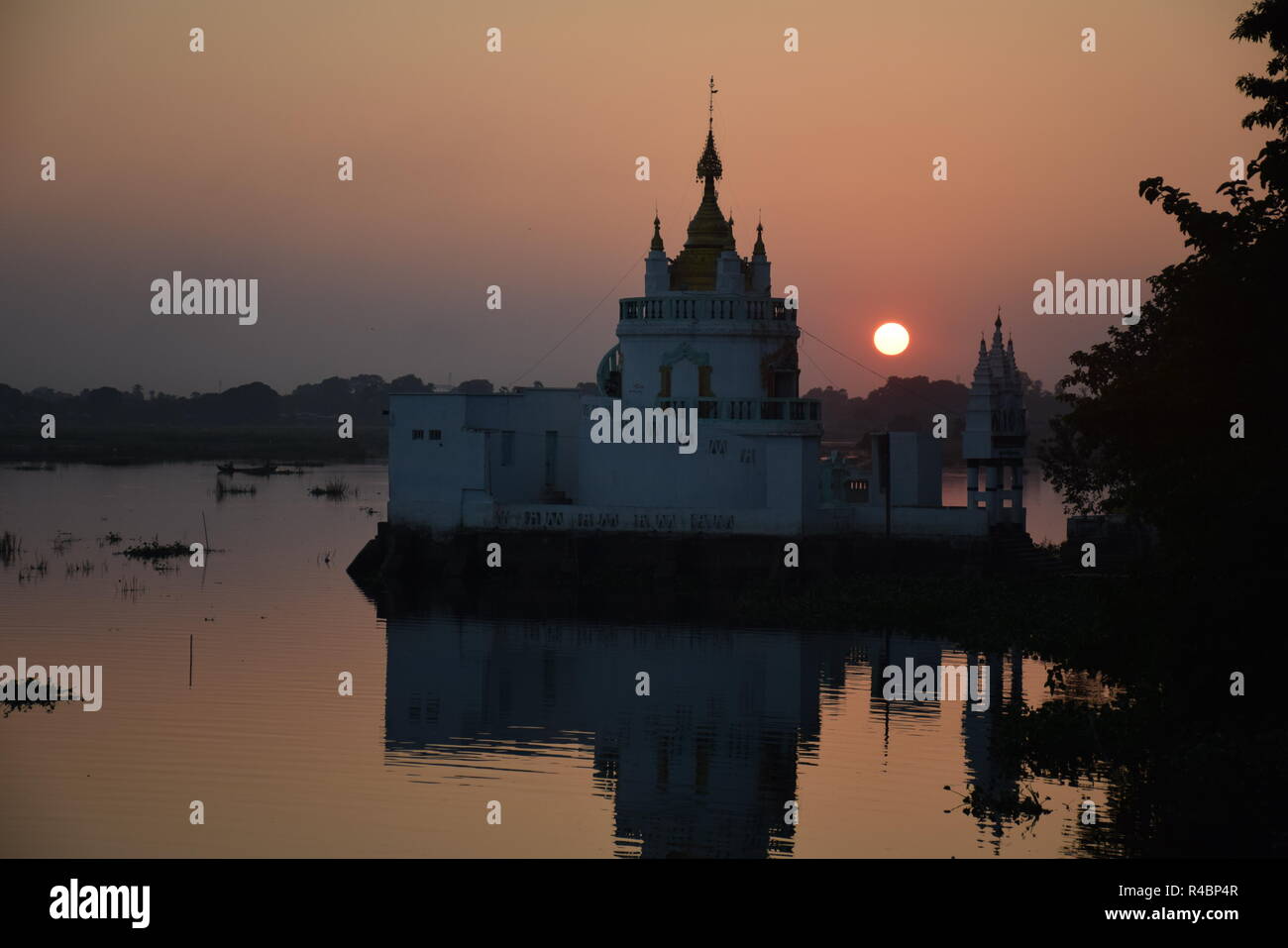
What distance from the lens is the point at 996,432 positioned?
5425cm

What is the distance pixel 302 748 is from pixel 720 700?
358 inches

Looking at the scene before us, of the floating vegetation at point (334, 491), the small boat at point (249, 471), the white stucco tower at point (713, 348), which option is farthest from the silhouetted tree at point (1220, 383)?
the small boat at point (249, 471)

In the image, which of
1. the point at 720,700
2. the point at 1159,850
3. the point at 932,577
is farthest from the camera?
the point at 932,577

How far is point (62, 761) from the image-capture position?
→ 32031mm

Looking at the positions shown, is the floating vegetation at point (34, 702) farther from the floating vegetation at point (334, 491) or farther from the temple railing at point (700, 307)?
the floating vegetation at point (334, 491)

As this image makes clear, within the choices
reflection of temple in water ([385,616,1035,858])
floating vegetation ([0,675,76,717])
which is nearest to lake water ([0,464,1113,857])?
reflection of temple in water ([385,616,1035,858])

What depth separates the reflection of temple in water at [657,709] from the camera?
98.1 feet

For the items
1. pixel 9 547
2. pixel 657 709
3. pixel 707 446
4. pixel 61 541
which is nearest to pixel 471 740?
pixel 657 709

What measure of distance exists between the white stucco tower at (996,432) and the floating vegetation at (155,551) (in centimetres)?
2775

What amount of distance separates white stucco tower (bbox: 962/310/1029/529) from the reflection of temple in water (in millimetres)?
10322

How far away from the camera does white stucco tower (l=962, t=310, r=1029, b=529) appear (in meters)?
53.9

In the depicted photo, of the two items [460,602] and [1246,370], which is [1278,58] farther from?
[460,602]

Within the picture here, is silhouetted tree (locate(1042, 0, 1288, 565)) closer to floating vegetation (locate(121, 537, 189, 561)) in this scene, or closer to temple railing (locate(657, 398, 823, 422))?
temple railing (locate(657, 398, 823, 422))
